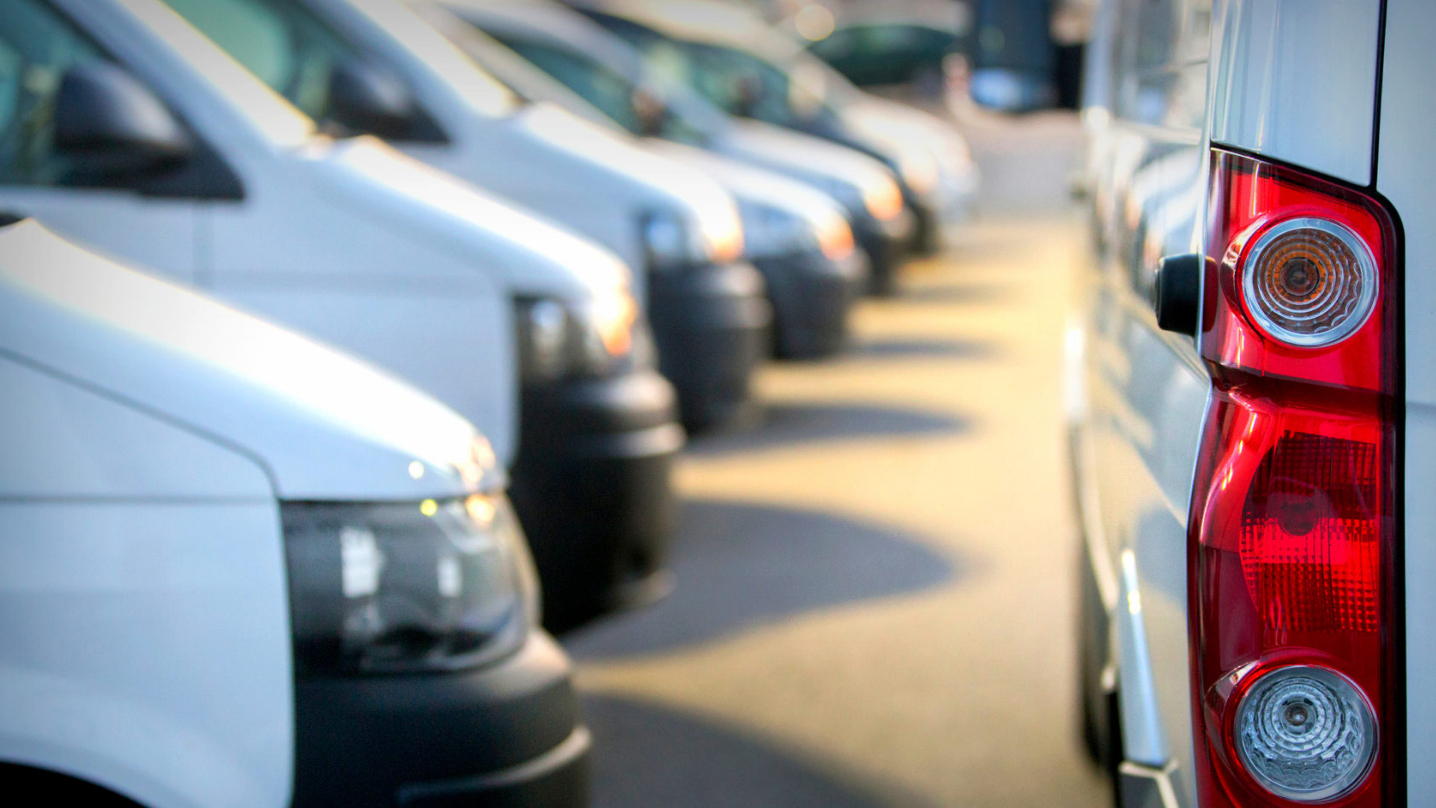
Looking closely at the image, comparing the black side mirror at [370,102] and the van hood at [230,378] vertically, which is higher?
the black side mirror at [370,102]

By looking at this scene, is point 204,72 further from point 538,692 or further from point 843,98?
point 843,98

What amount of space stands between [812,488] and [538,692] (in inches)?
160

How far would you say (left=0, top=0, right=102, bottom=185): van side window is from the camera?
3062mm

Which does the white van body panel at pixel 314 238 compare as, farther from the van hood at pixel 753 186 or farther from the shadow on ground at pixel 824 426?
the van hood at pixel 753 186

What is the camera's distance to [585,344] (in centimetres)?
369

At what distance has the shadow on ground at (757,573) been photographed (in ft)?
13.7

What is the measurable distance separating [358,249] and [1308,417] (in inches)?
94.7

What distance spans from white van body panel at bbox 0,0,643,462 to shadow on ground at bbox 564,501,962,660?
33.5 inches

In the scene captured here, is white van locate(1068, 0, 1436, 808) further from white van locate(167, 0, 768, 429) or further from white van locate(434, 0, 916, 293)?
white van locate(434, 0, 916, 293)

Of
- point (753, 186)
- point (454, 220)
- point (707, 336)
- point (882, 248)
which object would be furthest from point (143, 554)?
point (882, 248)

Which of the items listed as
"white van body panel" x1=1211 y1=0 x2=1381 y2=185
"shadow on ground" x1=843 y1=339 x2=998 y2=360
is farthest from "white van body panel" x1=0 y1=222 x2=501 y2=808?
"shadow on ground" x1=843 y1=339 x2=998 y2=360

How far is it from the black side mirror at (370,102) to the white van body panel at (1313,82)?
3249 millimetres

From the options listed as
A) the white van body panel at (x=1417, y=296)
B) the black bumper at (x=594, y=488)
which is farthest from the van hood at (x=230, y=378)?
the black bumper at (x=594, y=488)

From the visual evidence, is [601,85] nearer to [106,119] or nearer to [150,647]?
[106,119]
